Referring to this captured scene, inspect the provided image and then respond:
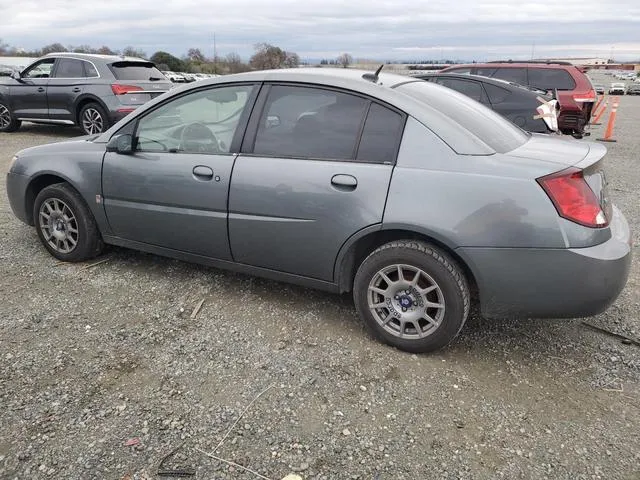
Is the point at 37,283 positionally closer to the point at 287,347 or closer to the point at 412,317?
the point at 287,347

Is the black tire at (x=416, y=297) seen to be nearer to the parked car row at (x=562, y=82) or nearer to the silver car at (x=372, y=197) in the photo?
the silver car at (x=372, y=197)

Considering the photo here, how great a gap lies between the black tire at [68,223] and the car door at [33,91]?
783 cm

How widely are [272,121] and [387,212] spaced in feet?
3.45

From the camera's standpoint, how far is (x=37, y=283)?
404cm

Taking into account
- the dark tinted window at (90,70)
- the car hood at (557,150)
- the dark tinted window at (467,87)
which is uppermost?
the dark tinted window at (90,70)

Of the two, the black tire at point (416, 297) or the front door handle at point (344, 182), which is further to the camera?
the front door handle at point (344, 182)

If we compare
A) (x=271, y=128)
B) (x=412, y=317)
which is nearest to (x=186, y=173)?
(x=271, y=128)

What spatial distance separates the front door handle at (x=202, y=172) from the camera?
3.55m

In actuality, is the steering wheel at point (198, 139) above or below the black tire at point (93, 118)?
above

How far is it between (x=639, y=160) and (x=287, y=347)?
967 cm

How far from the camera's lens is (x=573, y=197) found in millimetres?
2732

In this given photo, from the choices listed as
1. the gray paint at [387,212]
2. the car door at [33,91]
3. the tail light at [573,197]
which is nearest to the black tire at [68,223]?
the gray paint at [387,212]

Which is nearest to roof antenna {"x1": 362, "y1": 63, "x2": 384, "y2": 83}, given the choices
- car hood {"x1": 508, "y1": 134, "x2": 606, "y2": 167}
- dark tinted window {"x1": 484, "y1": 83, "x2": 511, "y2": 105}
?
car hood {"x1": 508, "y1": 134, "x2": 606, "y2": 167}

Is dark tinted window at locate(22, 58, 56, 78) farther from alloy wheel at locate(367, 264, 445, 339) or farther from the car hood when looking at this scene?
the car hood
